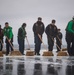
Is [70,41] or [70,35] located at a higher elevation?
[70,35]

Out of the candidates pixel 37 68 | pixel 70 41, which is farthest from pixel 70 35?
pixel 37 68

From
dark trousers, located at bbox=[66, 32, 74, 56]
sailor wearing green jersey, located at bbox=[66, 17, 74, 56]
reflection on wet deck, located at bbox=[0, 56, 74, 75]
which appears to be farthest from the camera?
dark trousers, located at bbox=[66, 32, 74, 56]

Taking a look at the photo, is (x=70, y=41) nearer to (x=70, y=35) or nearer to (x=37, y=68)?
(x=70, y=35)

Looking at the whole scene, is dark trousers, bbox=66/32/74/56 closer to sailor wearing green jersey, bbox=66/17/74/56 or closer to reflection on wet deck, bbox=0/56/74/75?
sailor wearing green jersey, bbox=66/17/74/56

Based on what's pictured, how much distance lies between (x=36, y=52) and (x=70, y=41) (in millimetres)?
2730

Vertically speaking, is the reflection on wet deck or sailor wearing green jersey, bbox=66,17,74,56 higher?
sailor wearing green jersey, bbox=66,17,74,56

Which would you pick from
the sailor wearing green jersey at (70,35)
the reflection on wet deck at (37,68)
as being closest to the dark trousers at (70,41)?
the sailor wearing green jersey at (70,35)

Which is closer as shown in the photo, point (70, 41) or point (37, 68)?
point (37, 68)

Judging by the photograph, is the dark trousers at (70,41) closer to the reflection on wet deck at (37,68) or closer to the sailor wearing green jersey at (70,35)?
the sailor wearing green jersey at (70,35)

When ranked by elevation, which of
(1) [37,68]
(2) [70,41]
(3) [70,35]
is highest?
(3) [70,35]

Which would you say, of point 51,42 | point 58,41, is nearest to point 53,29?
point 51,42

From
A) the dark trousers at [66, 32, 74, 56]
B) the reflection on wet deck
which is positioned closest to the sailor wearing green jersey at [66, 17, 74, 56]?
the dark trousers at [66, 32, 74, 56]

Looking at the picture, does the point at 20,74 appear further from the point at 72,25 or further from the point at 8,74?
the point at 72,25

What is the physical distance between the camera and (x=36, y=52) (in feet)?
49.1
